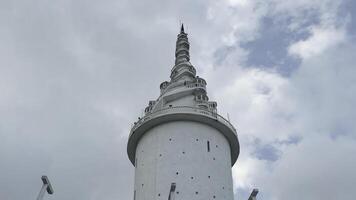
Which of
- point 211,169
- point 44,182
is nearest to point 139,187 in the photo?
point 211,169

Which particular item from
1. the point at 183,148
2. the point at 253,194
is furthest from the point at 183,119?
the point at 253,194

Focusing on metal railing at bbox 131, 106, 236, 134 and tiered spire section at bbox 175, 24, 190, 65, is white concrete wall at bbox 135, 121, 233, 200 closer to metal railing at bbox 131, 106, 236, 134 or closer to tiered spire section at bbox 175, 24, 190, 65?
metal railing at bbox 131, 106, 236, 134

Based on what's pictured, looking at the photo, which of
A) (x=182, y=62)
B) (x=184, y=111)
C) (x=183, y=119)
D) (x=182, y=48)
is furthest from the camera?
(x=182, y=48)

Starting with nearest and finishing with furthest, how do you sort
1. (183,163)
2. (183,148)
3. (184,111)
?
(183,163), (183,148), (184,111)

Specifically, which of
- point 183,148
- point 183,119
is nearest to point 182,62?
point 183,119

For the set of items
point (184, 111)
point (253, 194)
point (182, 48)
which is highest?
point (182, 48)

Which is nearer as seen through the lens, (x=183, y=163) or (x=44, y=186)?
(x=44, y=186)

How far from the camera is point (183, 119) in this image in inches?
1576

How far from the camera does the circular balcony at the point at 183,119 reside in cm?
3966

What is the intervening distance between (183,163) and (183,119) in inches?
187

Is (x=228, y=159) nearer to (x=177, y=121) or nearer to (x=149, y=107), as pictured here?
(x=177, y=121)

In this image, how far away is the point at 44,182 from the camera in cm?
2767

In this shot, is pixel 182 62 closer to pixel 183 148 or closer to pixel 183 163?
pixel 183 148

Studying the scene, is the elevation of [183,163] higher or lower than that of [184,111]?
lower
